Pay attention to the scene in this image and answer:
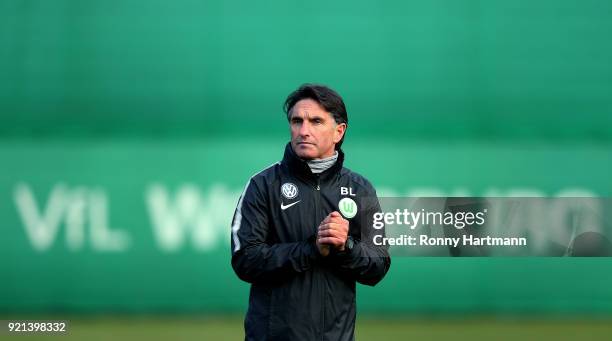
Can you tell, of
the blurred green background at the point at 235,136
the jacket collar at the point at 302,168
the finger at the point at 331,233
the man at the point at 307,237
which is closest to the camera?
the finger at the point at 331,233

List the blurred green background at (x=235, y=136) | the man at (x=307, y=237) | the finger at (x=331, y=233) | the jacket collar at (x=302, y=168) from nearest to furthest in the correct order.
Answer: the finger at (x=331, y=233), the man at (x=307, y=237), the jacket collar at (x=302, y=168), the blurred green background at (x=235, y=136)

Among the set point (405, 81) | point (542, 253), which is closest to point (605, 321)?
point (542, 253)

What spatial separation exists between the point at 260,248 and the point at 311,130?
1.18 feet

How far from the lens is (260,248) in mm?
2443

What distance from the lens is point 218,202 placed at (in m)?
6.41

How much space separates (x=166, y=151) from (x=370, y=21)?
5.64ft

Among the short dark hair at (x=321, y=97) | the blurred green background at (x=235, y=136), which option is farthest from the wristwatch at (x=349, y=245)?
the blurred green background at (x=235, y=136)

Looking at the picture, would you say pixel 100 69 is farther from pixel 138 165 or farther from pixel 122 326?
pixel 122 326

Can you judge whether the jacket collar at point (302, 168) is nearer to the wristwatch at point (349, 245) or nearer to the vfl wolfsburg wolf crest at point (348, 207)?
the vfl wolfsburg wolf crest at point (348, 207)

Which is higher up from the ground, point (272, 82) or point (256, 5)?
point (256, 5)

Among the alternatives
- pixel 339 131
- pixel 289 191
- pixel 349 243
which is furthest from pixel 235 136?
pixel 349 243

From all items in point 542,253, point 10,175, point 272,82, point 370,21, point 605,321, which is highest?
point 370,21

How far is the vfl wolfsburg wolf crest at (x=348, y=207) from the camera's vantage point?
2.49 metres

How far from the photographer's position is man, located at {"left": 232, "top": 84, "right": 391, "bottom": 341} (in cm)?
243
